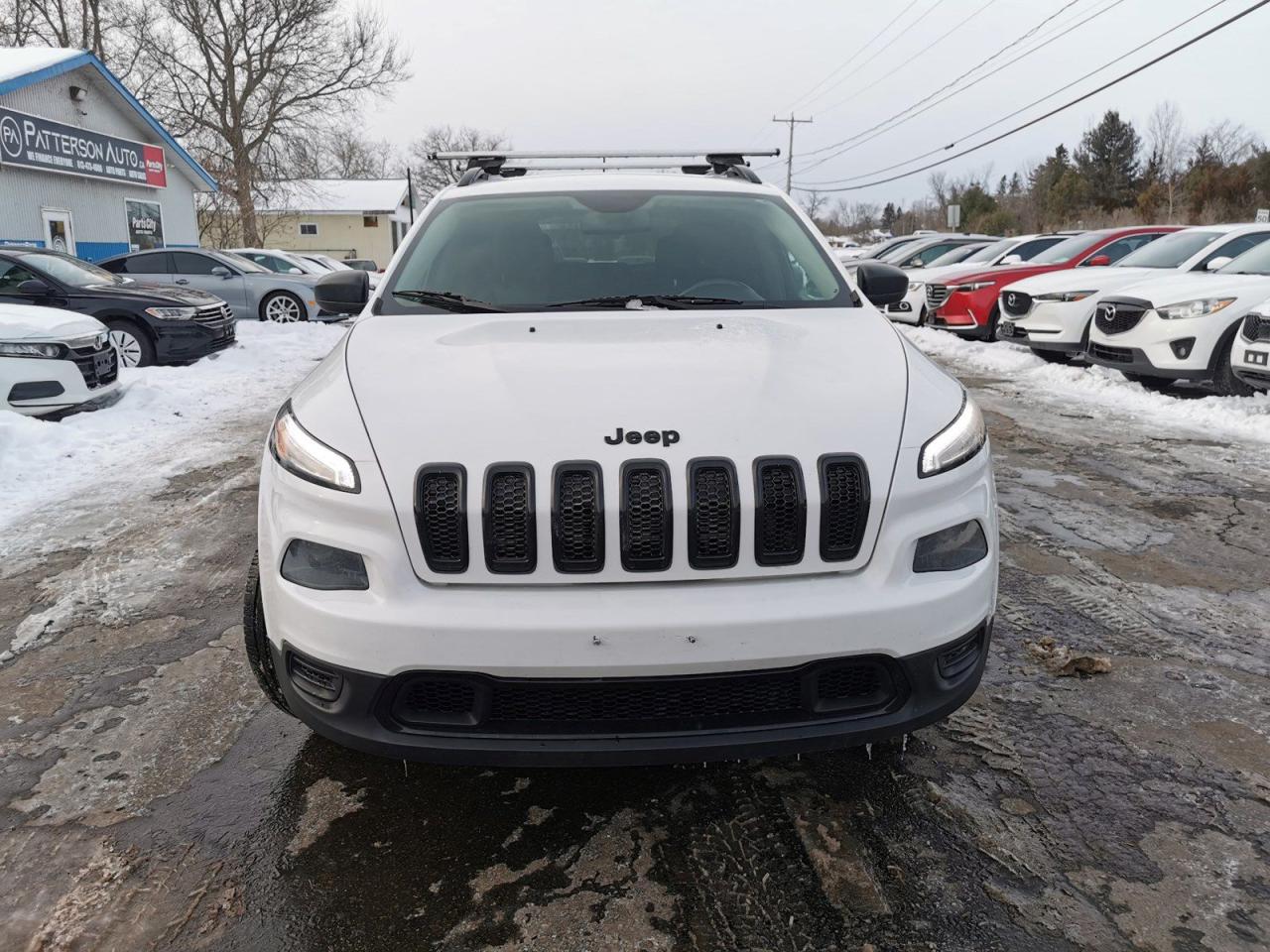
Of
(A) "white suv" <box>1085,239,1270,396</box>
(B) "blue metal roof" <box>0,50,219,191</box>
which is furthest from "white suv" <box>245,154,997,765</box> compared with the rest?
(B) "blue metal roof" <box>0,50,219,191</box>

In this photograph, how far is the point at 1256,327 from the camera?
24.8ft

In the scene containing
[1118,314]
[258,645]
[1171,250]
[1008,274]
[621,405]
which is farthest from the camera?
[1008,274]

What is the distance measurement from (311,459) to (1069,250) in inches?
565

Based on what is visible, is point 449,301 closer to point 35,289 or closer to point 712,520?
point 712,520

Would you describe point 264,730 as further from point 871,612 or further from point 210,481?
point 210,481

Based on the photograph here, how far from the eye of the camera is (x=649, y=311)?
3.20 metres

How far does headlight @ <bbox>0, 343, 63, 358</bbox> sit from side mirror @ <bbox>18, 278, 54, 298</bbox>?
3252mm

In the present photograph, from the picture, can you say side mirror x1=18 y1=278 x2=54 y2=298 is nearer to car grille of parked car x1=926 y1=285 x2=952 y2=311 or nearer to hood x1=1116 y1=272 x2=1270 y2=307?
hood x1=1116 y1=272 x2=1270 y2=307

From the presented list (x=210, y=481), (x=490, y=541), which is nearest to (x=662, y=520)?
(x=490, y=541)

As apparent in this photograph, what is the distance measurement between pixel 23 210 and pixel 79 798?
19.3 metres

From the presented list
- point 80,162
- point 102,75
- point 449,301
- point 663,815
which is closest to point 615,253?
point 449,301

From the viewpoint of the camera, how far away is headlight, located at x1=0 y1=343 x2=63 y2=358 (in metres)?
7.28

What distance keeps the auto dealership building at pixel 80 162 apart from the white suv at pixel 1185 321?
18.3 meters

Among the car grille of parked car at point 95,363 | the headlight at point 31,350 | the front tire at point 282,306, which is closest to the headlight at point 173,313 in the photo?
the car grille of parked car at point 95,363
